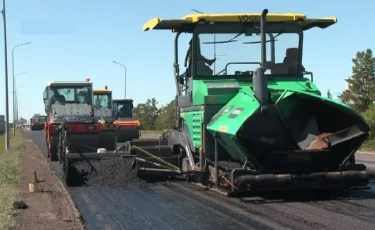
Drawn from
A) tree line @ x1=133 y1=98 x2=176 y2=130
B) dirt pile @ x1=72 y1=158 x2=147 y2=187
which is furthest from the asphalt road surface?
tree line @ x1=133 y1=98 x2=176 y2=130

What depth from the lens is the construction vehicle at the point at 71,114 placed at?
19672 millimetres

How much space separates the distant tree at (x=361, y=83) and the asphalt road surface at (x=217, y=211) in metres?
34.9

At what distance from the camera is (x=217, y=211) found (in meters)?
8.48

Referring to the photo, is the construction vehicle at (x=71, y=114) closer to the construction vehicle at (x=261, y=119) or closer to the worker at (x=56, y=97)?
the worker at (x=56, y=97)

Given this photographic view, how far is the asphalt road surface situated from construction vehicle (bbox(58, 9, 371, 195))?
1.09 feet

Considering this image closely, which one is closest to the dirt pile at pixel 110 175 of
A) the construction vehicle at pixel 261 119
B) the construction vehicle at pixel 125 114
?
the construction vehicle at pixel 261 119

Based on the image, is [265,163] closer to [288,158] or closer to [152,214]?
[288,158]

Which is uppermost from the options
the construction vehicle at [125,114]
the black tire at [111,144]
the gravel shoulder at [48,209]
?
the construction vehicle at [125,114]

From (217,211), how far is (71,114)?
1297 cm

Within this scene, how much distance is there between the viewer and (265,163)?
9.16 meters

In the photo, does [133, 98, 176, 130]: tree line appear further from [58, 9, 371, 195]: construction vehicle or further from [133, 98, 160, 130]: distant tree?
[58, 9, 371, 195]: construction vehicle

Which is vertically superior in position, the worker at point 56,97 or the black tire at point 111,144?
the worker at point 56,97

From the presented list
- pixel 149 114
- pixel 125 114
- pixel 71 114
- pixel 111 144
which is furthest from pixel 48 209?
pixel 149 114

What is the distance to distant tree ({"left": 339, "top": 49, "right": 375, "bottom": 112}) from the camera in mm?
43625
